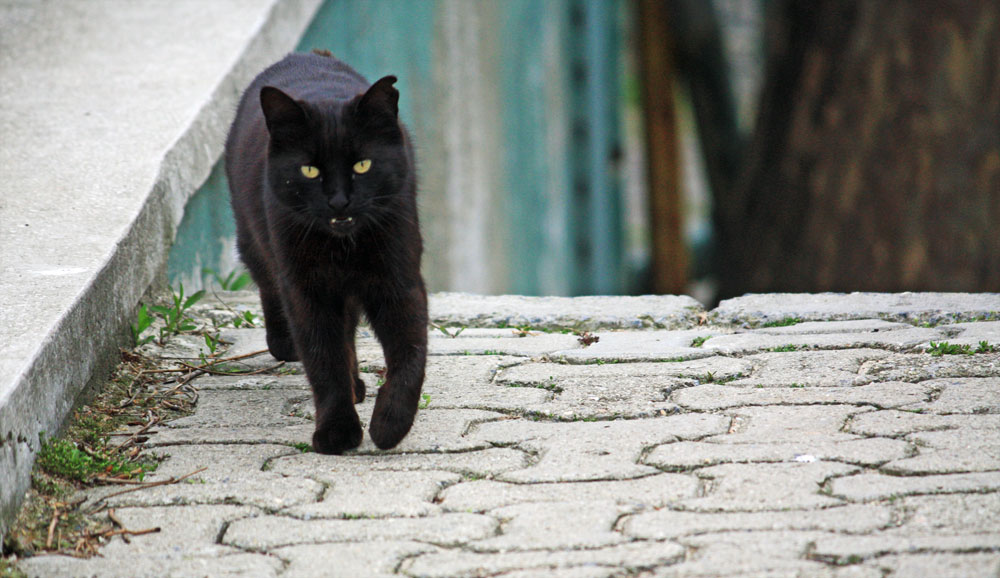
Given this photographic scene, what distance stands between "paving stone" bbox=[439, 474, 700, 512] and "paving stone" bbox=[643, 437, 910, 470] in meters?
0.09

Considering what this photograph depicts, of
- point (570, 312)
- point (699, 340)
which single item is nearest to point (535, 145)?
point (570, 312)

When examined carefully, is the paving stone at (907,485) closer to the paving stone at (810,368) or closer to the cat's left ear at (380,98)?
the paving stone at (810,368)

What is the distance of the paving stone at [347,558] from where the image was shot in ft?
6.30

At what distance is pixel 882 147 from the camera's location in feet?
21.7

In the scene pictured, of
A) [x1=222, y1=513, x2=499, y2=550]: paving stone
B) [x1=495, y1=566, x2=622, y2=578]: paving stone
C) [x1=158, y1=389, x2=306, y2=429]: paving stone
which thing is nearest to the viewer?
[x1=495, y1=566, x2=622, y2=578]: paving stone

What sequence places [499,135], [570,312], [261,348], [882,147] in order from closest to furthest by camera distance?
[261,348], [570,312], [882,147], [499,135]

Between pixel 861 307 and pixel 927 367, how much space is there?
2.45 feet

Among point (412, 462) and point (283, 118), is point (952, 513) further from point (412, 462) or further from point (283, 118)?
point (283, 118)

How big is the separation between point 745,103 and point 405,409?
9.08 meters

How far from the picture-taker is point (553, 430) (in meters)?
2.63

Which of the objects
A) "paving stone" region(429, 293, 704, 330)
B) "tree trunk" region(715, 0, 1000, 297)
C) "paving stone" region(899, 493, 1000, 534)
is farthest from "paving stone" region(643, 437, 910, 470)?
"tree trunk" region(715, 0, 1000, 297)

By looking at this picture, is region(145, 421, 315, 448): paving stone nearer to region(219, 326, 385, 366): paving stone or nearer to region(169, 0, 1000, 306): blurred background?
region(219, 326, 385, 366): paving stone

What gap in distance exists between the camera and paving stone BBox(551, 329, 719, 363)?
3.24m

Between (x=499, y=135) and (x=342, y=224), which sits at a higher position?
(x=342, y=224)
